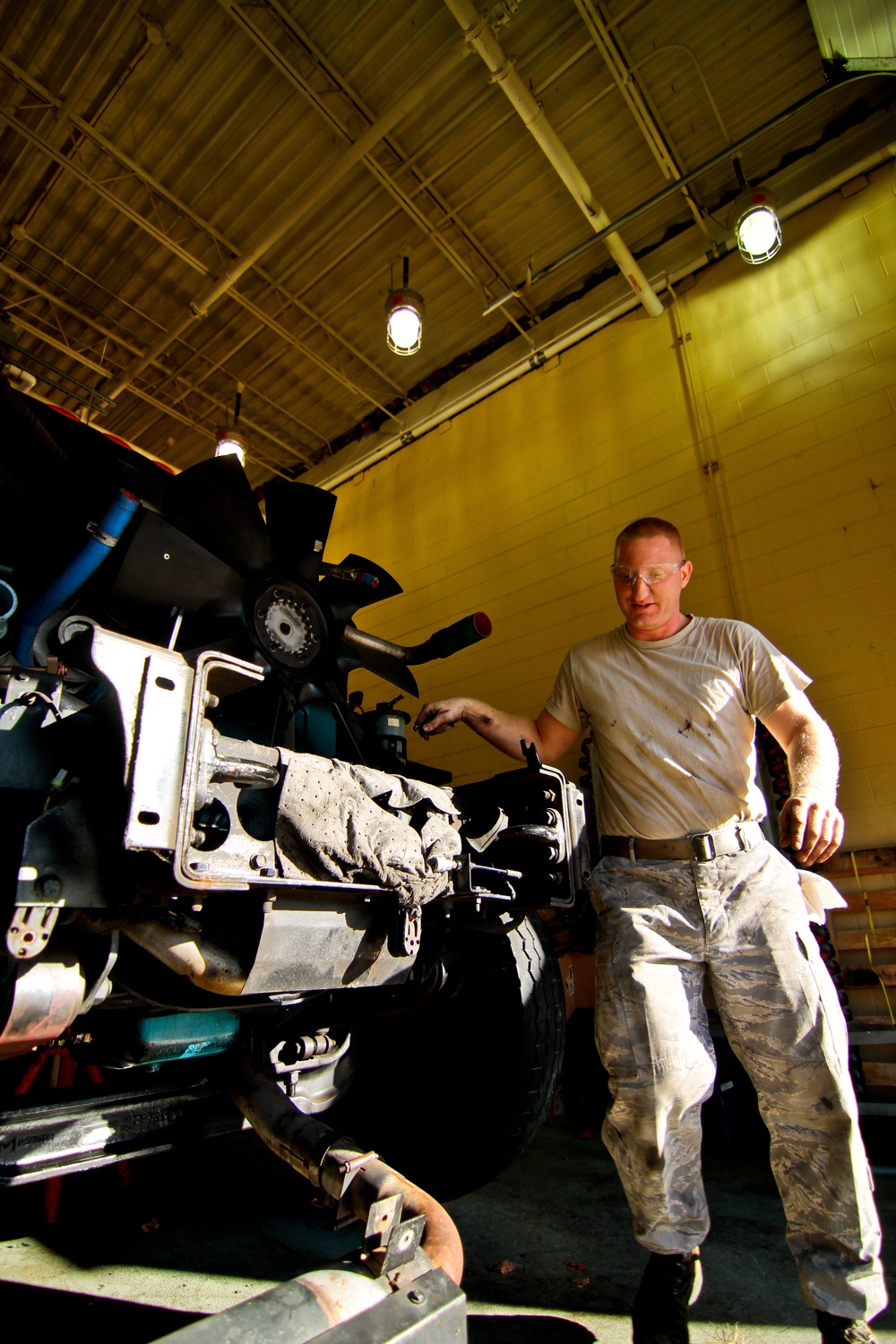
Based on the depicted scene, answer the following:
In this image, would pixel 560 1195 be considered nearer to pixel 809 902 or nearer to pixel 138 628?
pixel 809 902

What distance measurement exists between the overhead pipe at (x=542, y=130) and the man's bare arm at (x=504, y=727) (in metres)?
3.74

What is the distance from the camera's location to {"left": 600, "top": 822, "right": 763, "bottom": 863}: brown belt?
5.85 ft

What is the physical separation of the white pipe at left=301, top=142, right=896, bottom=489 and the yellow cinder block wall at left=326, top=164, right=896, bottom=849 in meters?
0.08

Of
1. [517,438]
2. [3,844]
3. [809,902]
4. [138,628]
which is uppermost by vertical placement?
[517,438]

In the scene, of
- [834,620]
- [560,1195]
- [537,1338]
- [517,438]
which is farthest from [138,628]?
[517,438]

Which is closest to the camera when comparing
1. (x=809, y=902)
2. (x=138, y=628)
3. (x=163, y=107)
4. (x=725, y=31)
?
(x=809, y=902)

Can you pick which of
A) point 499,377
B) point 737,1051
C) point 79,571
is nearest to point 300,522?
point 79,571

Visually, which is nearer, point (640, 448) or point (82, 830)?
point (82, 830)

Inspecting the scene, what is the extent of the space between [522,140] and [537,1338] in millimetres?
5821

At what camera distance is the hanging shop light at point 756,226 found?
3857mm

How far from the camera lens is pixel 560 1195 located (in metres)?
2.26

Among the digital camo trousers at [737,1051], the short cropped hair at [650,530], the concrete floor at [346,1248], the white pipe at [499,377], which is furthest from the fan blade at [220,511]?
the white pipe at [499,377]

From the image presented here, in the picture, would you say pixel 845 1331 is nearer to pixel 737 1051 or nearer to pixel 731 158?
pixel 737 1051

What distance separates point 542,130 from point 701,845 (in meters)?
4.34
